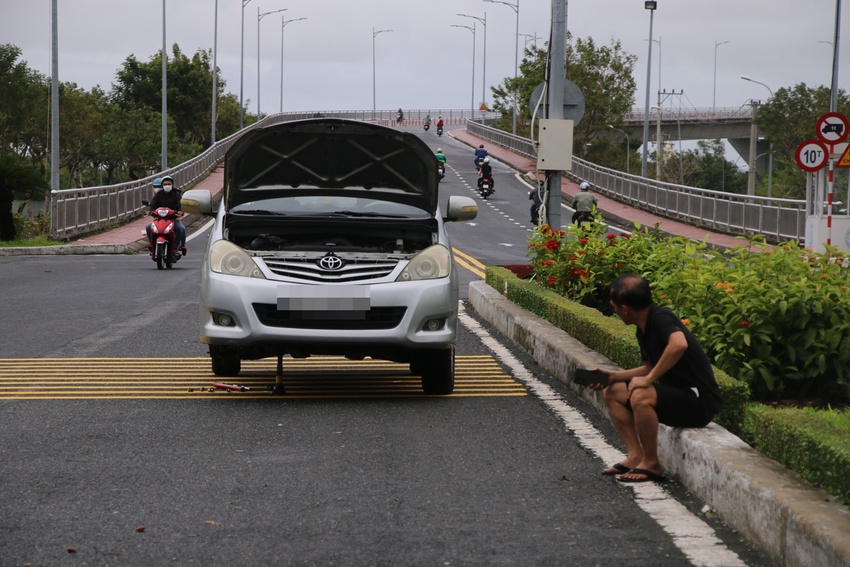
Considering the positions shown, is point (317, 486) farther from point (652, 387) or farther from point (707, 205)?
point (707, 205)

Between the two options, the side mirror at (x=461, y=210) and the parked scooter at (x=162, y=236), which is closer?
the side mirror at (x=461, y=210)

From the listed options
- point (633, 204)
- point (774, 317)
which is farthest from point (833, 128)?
point (633, 204)

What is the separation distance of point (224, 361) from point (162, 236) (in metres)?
13.0

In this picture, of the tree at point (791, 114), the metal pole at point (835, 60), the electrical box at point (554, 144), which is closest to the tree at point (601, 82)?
the tree at point (791, 114)

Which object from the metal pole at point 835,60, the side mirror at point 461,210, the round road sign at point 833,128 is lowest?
the side mirror at point 461,210

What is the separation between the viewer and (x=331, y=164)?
32.1 feet

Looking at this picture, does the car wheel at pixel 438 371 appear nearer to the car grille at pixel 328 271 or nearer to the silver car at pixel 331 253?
the silver car at pixel 331 253

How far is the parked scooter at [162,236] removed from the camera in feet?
72.1

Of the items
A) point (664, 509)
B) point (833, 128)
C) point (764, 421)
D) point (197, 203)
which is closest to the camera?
point (664, 509)

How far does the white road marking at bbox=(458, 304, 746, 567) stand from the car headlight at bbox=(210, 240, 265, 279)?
2.05 metres

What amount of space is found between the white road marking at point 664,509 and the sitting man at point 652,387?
0.21 meters

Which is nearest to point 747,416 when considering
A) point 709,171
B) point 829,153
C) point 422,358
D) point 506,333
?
point 422,358

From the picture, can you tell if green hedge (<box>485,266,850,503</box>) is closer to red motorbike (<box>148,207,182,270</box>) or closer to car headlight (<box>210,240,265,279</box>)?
car headlight (<box>210,240,265,279</box>)

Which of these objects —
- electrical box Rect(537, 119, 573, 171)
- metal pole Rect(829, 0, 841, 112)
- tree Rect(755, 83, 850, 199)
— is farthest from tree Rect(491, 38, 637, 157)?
electrical box Rect(537, 119, 573, 171)
